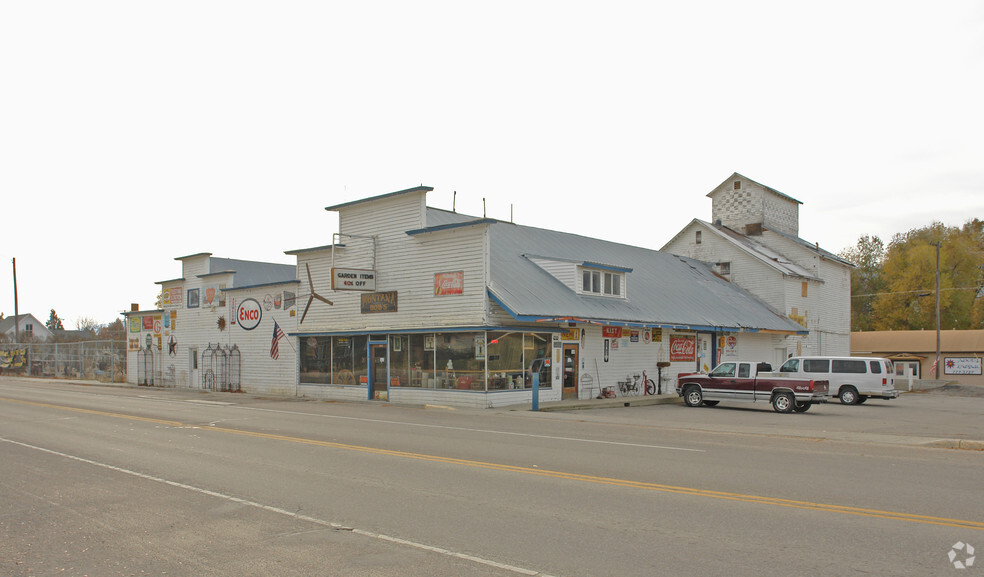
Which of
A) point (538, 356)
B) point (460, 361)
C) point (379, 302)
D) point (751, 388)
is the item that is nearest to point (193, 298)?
point (379, 302)

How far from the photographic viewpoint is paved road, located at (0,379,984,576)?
21.4 feet

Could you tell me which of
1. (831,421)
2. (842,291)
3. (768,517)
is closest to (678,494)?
(768,517)

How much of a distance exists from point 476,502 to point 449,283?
685 inches

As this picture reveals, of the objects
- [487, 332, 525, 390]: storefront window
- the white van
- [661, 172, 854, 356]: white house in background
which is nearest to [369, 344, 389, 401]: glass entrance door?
[487, 332, 525, 390]: storefront window

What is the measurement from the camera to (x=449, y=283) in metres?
25.9

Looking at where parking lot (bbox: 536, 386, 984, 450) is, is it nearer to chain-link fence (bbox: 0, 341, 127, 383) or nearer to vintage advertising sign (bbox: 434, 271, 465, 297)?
vintage advertising sign (bbox: 434, 271, 465, 297)

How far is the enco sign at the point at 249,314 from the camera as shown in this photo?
113ft

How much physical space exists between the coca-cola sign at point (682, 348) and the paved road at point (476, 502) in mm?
15336

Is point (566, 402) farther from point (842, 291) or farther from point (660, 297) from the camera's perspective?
point (842, 291)

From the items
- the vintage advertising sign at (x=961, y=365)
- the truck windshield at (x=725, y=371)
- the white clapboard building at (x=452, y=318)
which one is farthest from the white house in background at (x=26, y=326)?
the vintage advertising sign at (x=961, y=365)

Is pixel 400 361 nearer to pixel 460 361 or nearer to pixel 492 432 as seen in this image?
pixel 460 361

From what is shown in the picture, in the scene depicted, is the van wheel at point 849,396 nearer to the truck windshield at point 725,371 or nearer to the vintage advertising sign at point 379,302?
the truck windshield at point 725,371

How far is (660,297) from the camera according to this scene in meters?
34.5

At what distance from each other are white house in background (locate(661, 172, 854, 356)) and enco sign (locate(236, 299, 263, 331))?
2750cm
